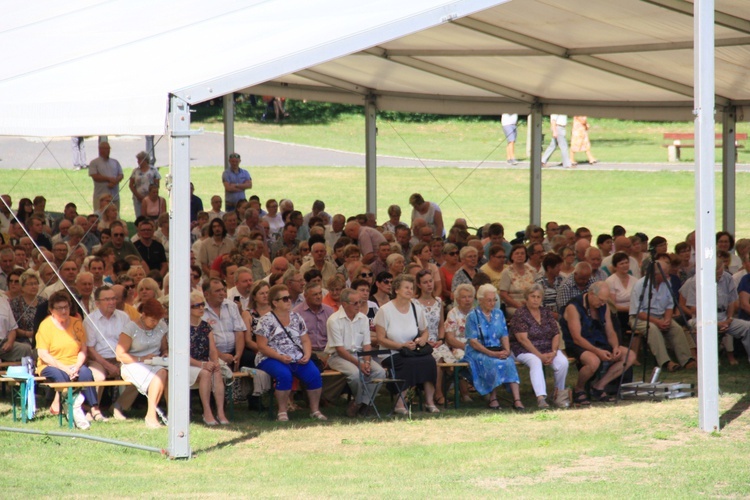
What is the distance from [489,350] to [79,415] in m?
3.24

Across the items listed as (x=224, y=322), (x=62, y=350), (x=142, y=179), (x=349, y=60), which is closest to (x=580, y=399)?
(x=224, y=322)

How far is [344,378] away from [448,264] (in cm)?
296

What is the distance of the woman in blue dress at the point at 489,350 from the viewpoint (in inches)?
370

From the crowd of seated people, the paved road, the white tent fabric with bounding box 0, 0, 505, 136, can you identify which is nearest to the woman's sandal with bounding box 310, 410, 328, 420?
the crowd of seated people

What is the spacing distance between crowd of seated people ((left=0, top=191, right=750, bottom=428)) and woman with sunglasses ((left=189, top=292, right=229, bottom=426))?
0.5 inches

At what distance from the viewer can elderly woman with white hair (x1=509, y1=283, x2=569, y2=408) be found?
31.2 feet

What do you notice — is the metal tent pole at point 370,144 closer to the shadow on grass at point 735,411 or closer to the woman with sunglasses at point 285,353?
the woman with sunglasses at point 285,353

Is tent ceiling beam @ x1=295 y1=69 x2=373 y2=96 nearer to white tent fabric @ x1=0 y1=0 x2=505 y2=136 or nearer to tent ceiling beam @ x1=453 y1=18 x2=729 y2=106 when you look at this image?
tent ceiling beam @ x1=453 y1=18 x2=729 y2=106

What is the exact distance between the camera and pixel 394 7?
829cm

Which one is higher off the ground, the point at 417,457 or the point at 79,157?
the point at 79,157

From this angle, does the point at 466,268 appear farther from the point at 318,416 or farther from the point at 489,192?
the point at 489,192

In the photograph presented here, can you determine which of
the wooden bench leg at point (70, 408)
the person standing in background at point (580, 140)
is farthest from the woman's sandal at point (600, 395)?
the person standing in background at point (580, 140)

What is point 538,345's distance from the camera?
9672mm

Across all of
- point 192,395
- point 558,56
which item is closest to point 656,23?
point 558,56
